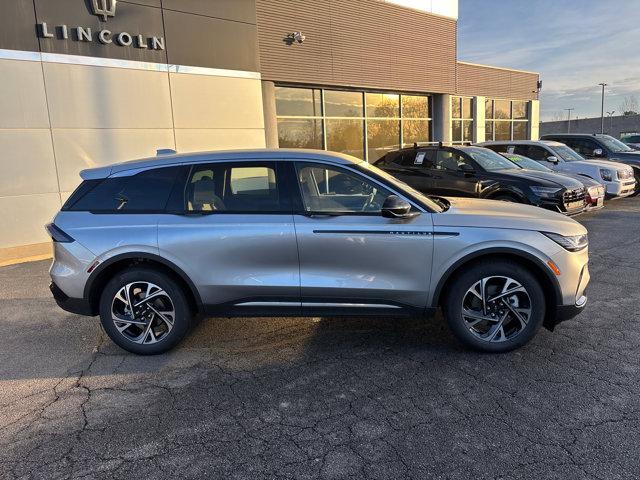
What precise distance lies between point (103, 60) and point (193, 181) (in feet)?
22.6

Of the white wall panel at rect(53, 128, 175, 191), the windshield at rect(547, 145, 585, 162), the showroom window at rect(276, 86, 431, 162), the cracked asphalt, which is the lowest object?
the cracked asphalt

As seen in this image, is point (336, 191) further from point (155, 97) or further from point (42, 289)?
point (155, 97)

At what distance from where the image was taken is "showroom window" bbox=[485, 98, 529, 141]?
70.0ft

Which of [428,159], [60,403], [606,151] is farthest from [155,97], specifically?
[606,151]

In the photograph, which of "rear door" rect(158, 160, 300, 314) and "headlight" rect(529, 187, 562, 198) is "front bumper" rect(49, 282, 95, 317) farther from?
"headlight" rect(529, 187, 562, 198)

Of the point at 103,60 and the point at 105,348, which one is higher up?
the point at 103,60

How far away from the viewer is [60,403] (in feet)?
11.6

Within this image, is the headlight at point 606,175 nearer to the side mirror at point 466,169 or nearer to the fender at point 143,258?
the side mirror at point 466,169

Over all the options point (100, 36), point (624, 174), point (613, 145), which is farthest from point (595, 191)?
point (100, 36)

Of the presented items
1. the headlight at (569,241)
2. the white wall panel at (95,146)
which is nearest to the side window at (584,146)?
the white wall panel at (95,146)

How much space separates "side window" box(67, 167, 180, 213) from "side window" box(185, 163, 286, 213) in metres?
0.21

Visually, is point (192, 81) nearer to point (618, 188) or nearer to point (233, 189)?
point (233, 189)

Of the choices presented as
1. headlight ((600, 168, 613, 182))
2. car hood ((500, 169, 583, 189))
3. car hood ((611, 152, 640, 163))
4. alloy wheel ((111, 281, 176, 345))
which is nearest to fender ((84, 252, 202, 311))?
alloy wheel ((111, 281, 176, 345))

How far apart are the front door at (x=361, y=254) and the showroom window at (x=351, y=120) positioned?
9.50m
